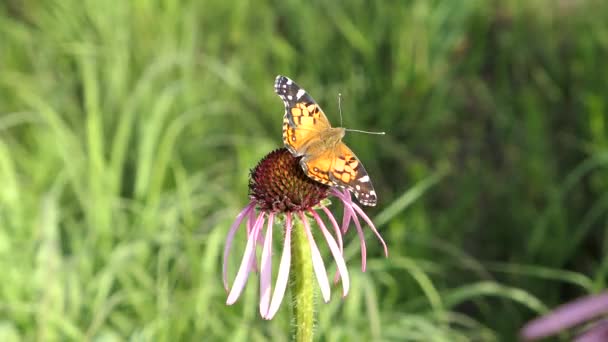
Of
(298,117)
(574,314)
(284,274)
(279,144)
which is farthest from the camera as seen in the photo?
(279,144)

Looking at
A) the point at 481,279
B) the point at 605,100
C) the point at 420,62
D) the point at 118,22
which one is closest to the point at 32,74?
the point at 118,22

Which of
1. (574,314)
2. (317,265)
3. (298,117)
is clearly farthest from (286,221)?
(574,314)

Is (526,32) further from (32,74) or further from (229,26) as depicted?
(32,74)

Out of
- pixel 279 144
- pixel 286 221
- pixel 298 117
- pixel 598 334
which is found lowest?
pixel 598 334

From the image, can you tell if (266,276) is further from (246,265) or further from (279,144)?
(279,144)

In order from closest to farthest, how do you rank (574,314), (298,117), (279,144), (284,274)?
(574,314)
(284,274)
(298,117)
(279,144)
